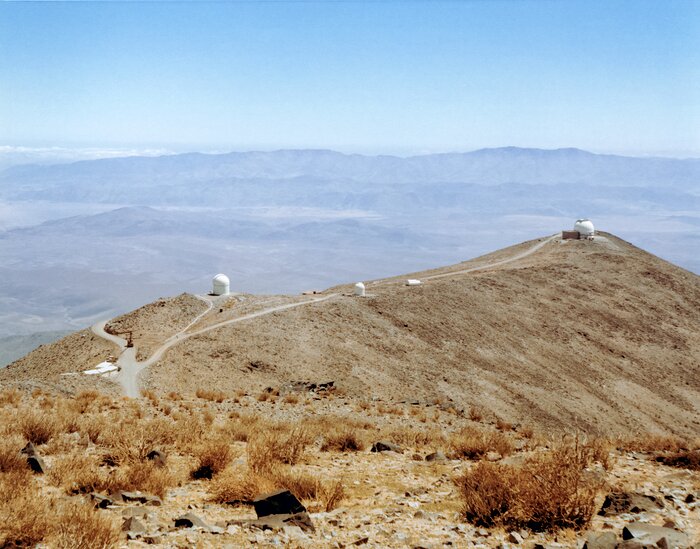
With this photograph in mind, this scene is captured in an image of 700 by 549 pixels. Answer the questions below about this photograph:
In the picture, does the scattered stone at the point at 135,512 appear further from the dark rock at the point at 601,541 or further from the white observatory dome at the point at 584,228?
the white observatory dome at the point at 584,228

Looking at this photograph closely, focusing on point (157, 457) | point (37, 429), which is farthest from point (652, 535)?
point (37, 429)

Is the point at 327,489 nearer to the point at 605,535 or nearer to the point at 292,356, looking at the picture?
the point at 605,535

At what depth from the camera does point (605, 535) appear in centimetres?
713

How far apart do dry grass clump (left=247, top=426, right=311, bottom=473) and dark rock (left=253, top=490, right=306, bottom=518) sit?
1.78 metres

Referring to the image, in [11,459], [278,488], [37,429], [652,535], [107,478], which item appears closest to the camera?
[652,535]

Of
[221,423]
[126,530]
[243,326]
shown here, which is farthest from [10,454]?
[243,326]

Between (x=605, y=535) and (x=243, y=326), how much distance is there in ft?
99.0

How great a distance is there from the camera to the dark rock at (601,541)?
6.95 metres

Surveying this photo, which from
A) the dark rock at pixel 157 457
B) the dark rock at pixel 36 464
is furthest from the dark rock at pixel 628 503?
the dark rock at pixel 36 464

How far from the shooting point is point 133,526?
288 inches

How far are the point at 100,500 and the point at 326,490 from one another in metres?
3.21

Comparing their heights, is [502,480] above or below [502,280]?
above

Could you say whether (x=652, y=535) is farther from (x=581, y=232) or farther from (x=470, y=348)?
(x=581, y=232)

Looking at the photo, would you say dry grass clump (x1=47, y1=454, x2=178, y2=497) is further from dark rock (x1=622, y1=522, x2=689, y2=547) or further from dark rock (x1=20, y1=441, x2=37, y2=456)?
dark rock (x1=622, y1=522, x2=689, y2=547)
